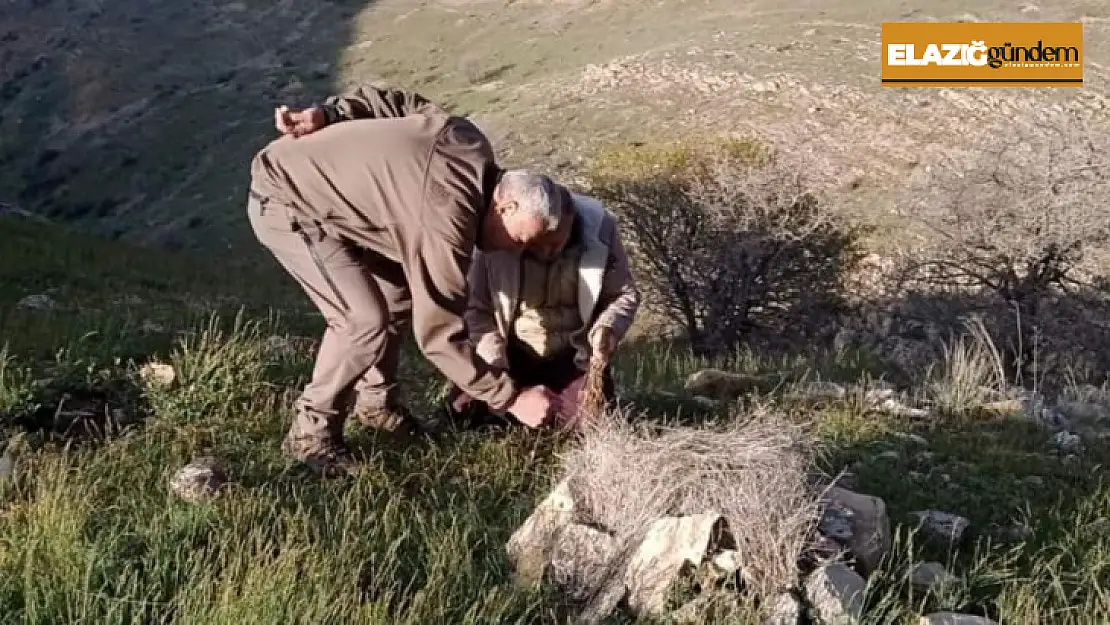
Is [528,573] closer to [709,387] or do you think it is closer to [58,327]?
[709,387]

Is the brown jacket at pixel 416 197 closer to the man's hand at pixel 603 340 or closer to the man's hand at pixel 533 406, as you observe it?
the man's hand at pixel 533 406

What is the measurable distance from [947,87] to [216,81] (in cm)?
3225

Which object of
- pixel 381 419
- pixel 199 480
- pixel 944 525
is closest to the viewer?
pixel 199 480

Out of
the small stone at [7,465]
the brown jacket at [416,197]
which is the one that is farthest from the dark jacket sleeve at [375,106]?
the small stone at [7,465]

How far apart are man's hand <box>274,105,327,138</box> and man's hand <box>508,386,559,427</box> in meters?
1.33

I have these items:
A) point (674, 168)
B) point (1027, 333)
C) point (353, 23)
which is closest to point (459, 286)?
point (1027, 333)

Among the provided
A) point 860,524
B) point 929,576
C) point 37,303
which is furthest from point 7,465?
point 37,303


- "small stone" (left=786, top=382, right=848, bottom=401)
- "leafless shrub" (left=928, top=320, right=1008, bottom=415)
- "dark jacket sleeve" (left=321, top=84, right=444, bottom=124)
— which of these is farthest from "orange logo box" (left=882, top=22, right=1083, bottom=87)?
"dark jacket sleeve" (left=321, top=84, right=444, bottom=124)

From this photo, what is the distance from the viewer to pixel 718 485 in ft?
9.67

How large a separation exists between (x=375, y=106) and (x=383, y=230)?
0.75 metres

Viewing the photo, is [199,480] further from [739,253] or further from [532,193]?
[739,253]

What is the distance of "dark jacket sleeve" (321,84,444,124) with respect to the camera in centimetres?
400

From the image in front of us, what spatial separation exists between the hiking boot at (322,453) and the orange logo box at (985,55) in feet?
71.9

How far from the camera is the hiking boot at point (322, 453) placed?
3639mm
